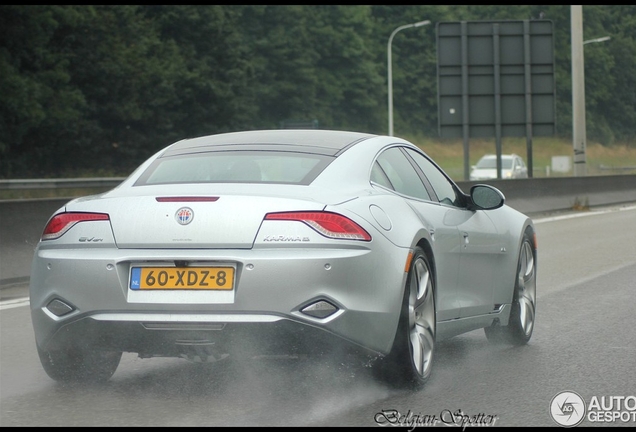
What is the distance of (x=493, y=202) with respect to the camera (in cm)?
816

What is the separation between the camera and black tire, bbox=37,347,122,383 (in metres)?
6.89

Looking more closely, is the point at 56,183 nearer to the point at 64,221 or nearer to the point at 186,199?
the point at 64,221

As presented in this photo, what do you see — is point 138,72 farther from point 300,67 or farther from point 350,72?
point 350,72

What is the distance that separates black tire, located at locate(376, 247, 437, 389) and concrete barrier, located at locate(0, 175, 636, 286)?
690cm

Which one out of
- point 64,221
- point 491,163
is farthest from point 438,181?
point 491,163

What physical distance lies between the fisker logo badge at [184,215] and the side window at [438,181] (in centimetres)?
208

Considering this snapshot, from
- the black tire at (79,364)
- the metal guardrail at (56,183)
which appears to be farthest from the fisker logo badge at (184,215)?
the metal guardrail at (56,183)

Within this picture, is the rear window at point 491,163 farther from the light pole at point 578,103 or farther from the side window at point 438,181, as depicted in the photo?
the side window at point 438,181

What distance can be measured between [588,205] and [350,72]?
63.5 m

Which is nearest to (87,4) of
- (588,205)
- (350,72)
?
(350,72)

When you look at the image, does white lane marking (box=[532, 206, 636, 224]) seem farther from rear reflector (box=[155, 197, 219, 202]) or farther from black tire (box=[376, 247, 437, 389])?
rear reflector (box=[155, 197, 219, 202])

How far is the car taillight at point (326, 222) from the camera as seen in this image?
632cm

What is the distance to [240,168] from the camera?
23.1 feet

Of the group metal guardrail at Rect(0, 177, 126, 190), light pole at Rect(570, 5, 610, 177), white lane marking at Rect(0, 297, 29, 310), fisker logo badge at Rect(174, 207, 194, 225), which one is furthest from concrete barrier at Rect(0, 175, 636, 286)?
metal guardrail at Rect(0, 177, 126, 190)
